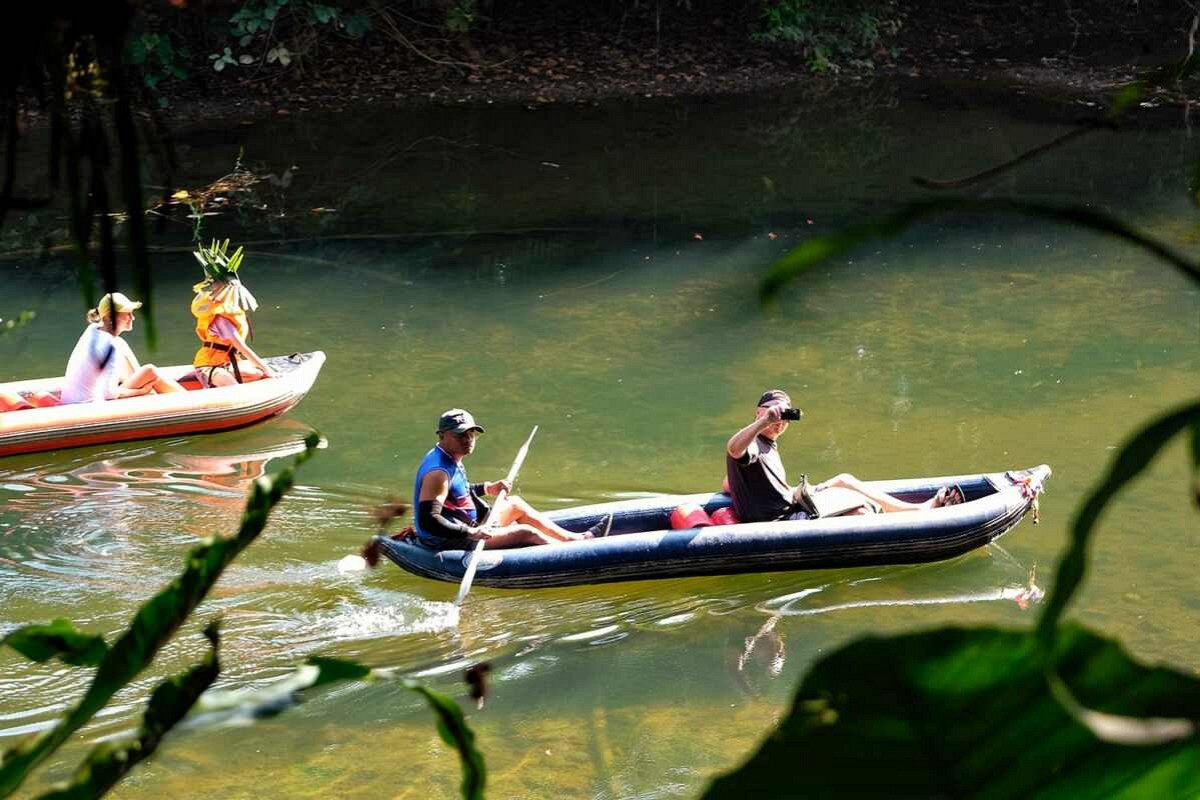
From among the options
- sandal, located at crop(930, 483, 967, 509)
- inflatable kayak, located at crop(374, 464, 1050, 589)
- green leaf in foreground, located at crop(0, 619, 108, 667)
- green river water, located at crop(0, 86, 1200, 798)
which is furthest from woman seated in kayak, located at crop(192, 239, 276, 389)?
green leaf in foreground, located at crop(0, 619, 108, 667)

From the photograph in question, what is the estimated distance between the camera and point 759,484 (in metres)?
7.32

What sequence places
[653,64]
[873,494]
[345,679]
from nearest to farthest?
[345,679]
[873,494]
[653,64]

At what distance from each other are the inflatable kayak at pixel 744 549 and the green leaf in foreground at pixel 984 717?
6534 mm

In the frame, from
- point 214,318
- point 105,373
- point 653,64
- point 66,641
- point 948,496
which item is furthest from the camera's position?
point 653,64

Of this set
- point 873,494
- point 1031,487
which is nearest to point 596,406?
point 873,494

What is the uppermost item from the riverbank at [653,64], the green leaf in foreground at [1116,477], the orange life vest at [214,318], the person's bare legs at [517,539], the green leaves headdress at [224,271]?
the riverbank at [653,64]

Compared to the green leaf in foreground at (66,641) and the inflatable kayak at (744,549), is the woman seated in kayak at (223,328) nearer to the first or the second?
the inflatable kayak at (744,549)

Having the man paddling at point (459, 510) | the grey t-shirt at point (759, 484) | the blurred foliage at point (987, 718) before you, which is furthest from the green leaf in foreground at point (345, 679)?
the grey t-shirt at point (759, 484)

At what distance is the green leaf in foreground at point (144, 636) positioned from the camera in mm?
957

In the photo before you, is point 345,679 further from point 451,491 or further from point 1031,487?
point 1031,487

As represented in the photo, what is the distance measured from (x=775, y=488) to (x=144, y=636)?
21.3 feet

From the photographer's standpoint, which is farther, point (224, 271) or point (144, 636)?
point (224, 271)

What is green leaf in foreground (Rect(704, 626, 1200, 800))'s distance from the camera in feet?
1.69

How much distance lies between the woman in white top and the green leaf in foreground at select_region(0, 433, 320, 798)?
776 centimetres
